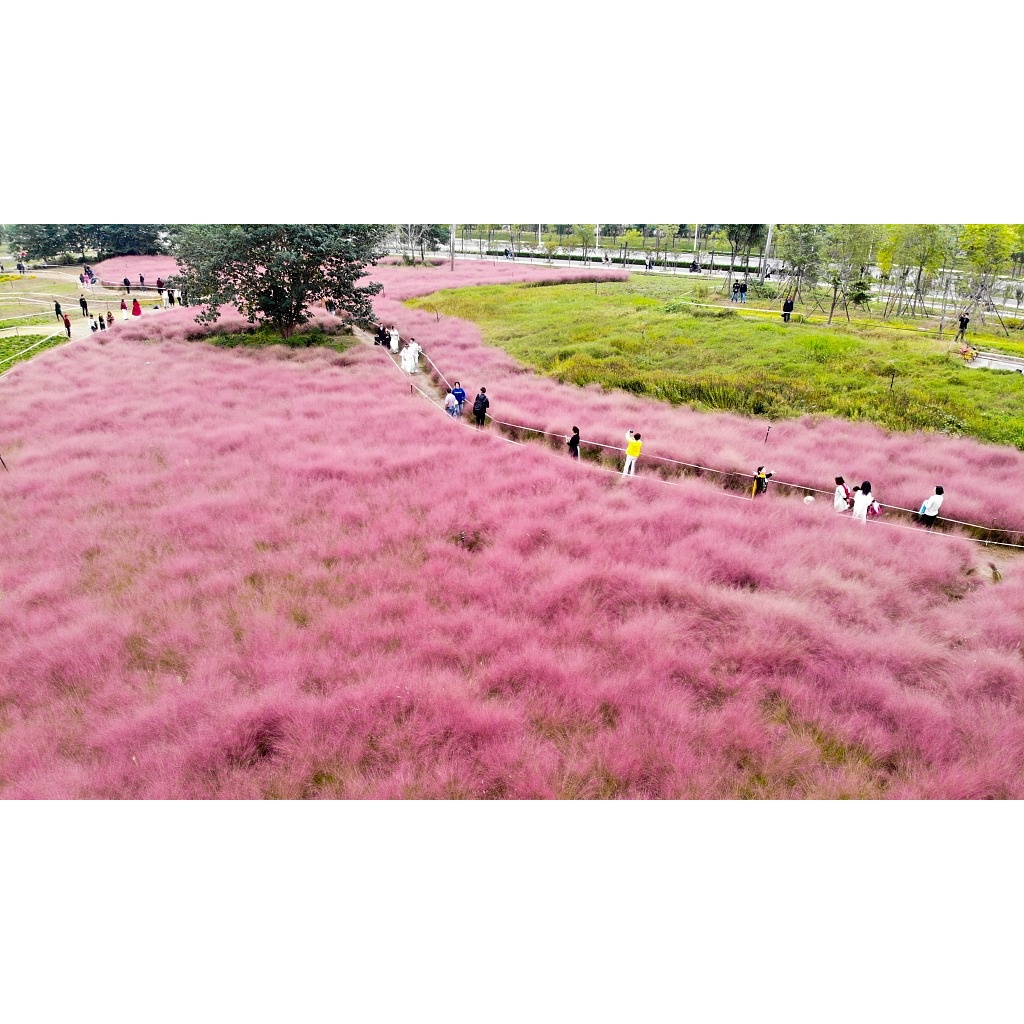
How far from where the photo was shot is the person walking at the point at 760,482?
8242 mm

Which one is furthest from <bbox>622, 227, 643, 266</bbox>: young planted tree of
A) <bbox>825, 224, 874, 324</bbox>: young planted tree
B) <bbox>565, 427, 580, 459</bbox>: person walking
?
<bbox>565, 427, 580, 459</bbox>: person walking

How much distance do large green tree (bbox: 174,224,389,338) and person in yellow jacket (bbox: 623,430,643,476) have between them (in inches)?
432

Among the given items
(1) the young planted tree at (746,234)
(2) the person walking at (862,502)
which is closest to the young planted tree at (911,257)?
(1) the young planted tree at (746,234)

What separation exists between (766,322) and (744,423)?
4.57 meters

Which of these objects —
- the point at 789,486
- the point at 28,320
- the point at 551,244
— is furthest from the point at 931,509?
the point at 551,244

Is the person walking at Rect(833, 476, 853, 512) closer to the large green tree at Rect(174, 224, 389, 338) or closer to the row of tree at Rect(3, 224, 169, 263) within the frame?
the large green tree at Rect(174, 224, 389, 338)

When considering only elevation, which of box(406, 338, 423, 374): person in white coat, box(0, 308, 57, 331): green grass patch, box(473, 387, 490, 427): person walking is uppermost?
box(0, 308, 57, 331): green grass patch

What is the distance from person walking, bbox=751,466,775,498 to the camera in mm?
8242

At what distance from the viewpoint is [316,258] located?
15586mm

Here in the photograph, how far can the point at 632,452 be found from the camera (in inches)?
347

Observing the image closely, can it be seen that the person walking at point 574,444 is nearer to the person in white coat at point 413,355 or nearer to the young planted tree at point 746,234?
the person in white coat at point 413,355

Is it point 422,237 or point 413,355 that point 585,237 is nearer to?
point 422,237

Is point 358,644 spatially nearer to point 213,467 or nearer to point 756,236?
point 213,467

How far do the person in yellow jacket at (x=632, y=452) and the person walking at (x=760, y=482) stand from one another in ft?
5.74
